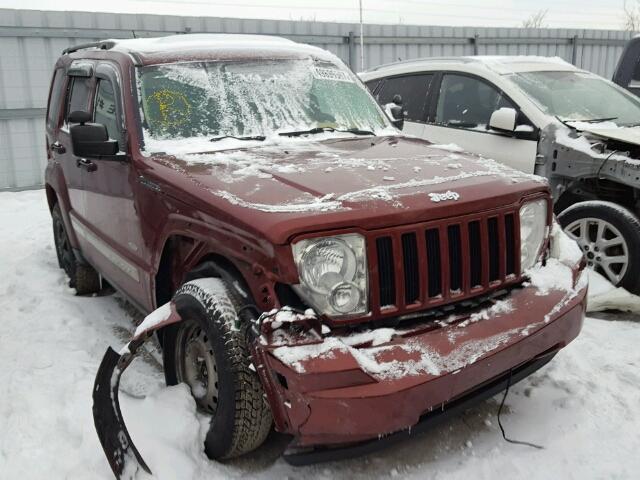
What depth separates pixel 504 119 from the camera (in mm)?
5035

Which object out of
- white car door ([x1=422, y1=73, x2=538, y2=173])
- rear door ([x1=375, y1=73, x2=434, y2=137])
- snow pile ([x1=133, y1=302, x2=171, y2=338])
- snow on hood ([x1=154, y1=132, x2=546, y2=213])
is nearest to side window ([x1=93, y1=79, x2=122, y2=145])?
snow on hood ([x1=154, y1=132, x2=546, y2=213])

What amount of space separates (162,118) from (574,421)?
2675 mm

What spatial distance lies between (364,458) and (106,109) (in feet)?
8.57

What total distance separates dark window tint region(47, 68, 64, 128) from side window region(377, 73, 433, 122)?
3.18m

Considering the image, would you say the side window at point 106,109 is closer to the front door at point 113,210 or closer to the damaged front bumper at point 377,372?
the front door at point 113,210

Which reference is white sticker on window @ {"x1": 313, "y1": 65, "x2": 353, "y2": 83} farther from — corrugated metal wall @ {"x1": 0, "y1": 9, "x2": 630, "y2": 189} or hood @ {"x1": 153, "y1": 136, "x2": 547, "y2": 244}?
corrugated metal wall @ {"x1": 0, "y1": 9, "x2": 630, "y2": 189}

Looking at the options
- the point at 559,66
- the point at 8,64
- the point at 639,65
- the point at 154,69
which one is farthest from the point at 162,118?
the point at 8,64

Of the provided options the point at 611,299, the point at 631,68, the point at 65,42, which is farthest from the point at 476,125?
the point at 65,42

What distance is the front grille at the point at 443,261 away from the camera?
7.81ft

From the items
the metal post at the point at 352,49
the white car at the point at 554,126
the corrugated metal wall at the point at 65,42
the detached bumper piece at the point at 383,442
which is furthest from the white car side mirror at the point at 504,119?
the metal post at the point at 352,49

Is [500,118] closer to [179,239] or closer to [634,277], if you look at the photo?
[634,277]

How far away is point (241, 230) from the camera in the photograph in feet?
7.97

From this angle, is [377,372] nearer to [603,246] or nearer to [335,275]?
[335,275]

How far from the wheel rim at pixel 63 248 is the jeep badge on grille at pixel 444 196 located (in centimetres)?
349
